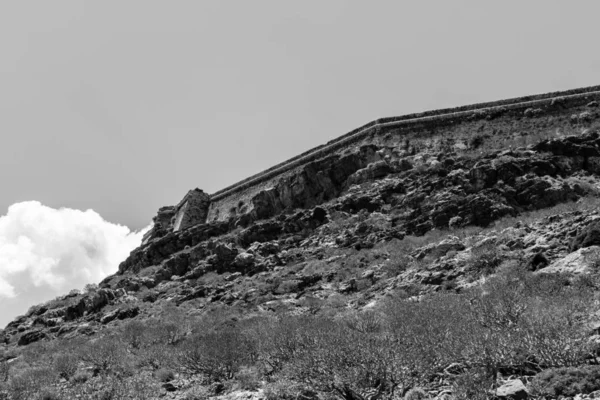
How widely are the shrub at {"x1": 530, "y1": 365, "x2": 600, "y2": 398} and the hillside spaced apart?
0.07ft

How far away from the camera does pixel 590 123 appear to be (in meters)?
19.9

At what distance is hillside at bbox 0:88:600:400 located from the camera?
617 cm

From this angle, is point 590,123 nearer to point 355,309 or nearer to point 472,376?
point 355,309

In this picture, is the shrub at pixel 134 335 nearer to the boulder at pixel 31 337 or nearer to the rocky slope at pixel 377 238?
the rocky slope at pixel 377 238

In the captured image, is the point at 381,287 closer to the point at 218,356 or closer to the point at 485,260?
the point at 485,260

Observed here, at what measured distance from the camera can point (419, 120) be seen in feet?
84.5

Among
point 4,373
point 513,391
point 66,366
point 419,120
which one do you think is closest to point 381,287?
point 513,391

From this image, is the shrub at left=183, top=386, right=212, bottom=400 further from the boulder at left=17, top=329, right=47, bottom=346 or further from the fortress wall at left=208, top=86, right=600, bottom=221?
the fortress wall at left=208, top=86, right=600, bottom=221

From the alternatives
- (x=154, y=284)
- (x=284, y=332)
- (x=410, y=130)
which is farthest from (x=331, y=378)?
(x=410, y=130)

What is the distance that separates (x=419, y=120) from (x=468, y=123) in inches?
110

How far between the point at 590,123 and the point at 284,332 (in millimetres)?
18326

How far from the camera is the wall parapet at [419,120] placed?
2209 cm

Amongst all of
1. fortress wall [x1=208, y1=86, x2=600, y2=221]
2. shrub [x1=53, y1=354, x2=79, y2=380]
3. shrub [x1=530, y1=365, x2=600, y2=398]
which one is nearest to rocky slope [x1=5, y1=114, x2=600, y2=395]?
fortress wall [x1=208, y1=86, x2=600, y2=221]

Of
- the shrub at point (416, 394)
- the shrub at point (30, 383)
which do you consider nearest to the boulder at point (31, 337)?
the shrub at point (30, 383)
